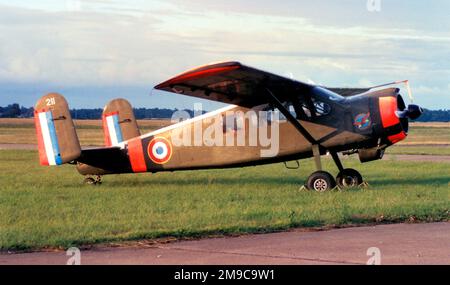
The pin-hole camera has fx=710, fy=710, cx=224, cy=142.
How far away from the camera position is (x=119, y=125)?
64.3 ft

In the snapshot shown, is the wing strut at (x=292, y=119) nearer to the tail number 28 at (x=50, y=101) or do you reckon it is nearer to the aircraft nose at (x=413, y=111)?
the aircraft nose at (x=413, y=111)

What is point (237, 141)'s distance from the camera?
53.5 ft

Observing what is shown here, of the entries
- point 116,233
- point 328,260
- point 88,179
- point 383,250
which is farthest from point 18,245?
point 88,179

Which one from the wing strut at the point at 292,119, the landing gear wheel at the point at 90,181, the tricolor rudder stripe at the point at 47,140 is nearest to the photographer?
the wing strut at the point at 292,119

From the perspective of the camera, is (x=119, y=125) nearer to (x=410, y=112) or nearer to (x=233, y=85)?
Answer: (x=233, y=85)

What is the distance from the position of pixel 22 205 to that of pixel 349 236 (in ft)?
20.9

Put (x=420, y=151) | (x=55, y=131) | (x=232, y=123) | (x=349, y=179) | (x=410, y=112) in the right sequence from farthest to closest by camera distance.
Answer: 1. (x=420, y=151)
2. (x=55, y=131)
3. (x=349, y=179)
4. (x=232, y=123)
5. (x=410, y=112)

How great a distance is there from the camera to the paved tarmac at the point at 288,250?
786 cm

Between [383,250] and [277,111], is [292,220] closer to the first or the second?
[383,250]

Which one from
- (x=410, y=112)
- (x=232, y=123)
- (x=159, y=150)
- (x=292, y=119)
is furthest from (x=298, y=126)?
(x=159, y=150)

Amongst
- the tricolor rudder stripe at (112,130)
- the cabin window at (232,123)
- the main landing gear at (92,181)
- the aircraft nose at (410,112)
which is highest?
the tricolor rudder stripe at (112,130)

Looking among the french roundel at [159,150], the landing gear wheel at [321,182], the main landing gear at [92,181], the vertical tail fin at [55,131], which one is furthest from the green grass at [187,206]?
the vertical tail fin at [55,131]

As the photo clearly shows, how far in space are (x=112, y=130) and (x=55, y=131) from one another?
108 inches

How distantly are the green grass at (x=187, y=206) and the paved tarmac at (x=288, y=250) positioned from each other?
1.90ft
